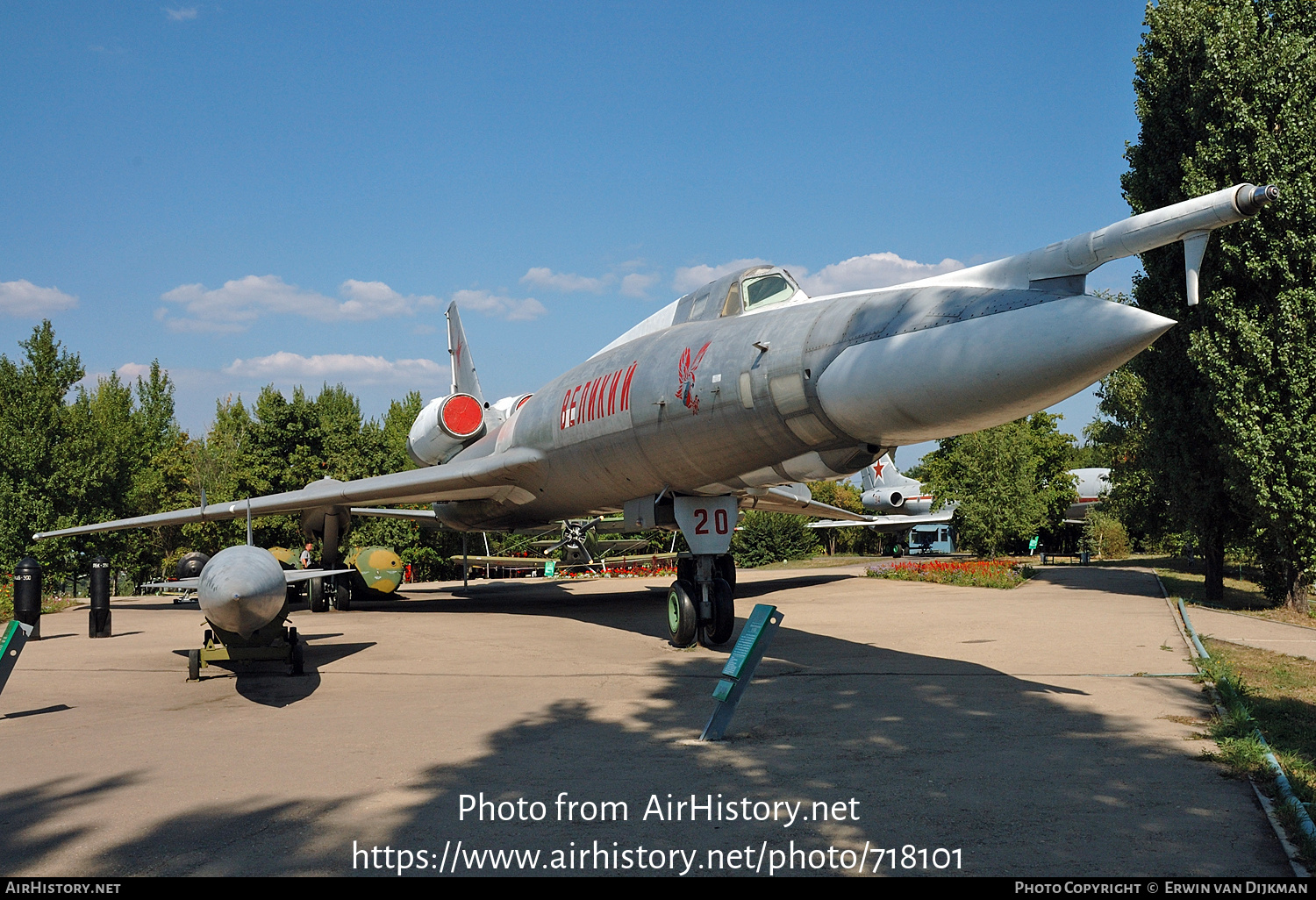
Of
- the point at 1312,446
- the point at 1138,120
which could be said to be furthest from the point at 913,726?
the point at 1138,120

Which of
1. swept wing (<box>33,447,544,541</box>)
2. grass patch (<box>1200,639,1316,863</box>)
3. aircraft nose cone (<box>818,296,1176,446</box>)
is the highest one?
aircraft nose cone (<box>818,296,1176,446</box>)

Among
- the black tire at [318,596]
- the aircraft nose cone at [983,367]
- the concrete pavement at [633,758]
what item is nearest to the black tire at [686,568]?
the concrete pavement at [633,758]

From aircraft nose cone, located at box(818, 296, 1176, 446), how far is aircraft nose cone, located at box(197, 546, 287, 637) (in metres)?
5.62

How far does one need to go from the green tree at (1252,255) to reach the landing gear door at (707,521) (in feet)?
29.4

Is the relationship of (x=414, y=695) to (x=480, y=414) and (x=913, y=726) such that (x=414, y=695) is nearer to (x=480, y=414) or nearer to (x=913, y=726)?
(x=913, y=726)

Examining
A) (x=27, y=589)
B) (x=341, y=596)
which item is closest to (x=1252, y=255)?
(x=341, y=596)

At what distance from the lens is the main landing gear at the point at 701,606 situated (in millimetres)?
10438

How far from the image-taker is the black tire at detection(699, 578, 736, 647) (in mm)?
10508

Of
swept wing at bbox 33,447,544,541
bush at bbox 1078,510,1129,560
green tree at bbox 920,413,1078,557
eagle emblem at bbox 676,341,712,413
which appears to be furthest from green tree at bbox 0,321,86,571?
bush at bbox 1078,510,1129,560

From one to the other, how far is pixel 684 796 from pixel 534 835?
3.07 feet

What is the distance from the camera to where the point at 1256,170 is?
14.0m

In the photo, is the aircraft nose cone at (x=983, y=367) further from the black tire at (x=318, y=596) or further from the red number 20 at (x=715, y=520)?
the black tire at (x=318, y=596)

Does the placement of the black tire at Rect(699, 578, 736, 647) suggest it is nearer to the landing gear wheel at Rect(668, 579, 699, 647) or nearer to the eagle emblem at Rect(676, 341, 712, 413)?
the landing gear wheel at Rect(668, 579, 699, 647)

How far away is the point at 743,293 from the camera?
10.4 meters
